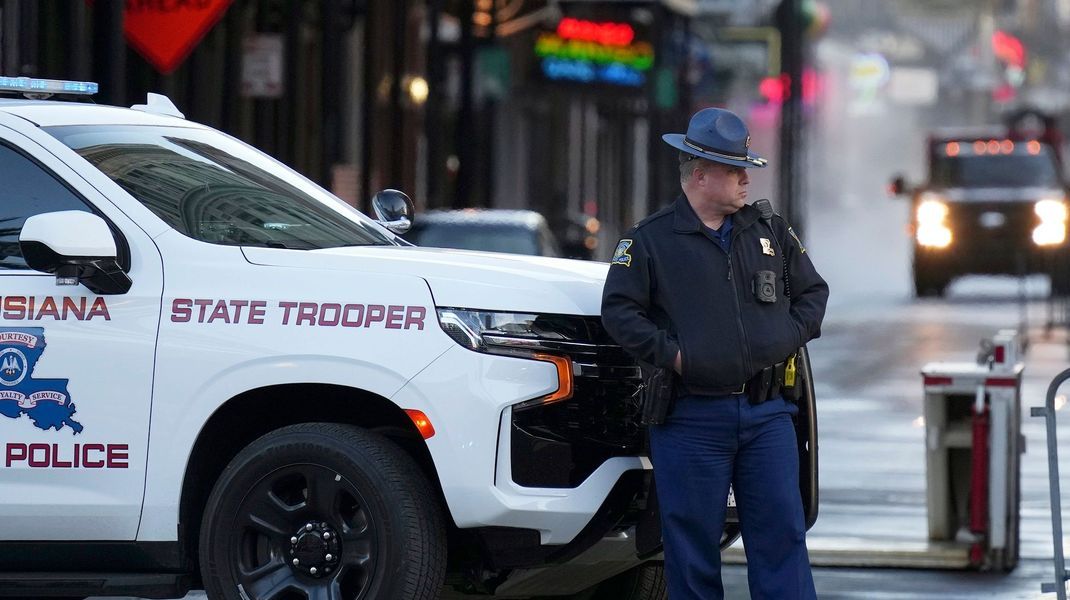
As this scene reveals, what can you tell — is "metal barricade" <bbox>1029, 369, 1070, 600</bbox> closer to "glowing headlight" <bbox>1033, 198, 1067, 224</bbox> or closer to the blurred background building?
the blurred background building

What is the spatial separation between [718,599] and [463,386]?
1.04 meters

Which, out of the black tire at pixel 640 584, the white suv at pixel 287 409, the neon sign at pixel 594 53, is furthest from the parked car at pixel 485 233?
the neon sign at pixel 594 53

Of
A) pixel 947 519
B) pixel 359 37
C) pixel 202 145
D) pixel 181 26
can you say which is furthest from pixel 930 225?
pixel 202 145

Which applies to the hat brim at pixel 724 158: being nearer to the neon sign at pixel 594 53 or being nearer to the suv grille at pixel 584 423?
the suv grille at pixel 584 423

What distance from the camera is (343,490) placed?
6.90m

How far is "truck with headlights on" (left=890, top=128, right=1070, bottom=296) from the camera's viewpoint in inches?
1229

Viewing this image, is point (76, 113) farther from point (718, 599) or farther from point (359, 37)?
point (359, 37)

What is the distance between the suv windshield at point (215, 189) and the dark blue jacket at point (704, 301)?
1.19 metres

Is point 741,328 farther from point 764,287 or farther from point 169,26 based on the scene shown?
point 169,26

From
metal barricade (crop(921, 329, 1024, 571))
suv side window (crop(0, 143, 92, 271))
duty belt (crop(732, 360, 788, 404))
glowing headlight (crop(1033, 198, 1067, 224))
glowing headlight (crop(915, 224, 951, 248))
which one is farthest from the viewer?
glowing headlight (crop(915, 224, 951, 248))

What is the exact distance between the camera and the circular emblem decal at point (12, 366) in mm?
6965

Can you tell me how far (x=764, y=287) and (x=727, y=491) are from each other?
63cm

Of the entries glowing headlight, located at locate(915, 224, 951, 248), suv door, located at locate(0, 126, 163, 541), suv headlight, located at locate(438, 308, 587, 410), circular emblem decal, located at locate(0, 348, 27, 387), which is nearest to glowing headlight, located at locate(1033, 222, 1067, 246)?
glowing headlight, located at locate(915, 224, 951, 248)

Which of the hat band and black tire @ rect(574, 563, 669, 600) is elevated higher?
the hat band
